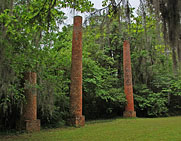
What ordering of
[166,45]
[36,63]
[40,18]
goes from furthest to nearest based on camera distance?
[36,63] < [40,18] < [166,45]

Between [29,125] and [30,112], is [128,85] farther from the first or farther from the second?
[29,125]

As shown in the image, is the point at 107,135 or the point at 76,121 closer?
the point at 107,135

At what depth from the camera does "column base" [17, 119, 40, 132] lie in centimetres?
926

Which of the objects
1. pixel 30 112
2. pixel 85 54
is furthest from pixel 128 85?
pixel 30 112

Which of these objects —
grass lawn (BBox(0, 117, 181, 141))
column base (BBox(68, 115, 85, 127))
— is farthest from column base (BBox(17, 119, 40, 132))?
column base (BBox(68, 115, 85, 127))

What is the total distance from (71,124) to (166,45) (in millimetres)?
9038

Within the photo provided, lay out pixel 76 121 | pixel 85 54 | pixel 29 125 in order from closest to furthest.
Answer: pixel 29 125 < pixel 76 121 < pixel 85 54

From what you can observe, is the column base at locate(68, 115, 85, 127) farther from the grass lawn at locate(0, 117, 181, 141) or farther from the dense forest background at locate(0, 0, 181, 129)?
the grass lawn at locate(0, 117, 181, 141)

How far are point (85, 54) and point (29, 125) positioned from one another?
21.2 feet

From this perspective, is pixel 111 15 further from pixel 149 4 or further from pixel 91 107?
pixel 91 107

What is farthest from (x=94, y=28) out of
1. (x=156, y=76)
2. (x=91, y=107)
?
(x=156, y=76)

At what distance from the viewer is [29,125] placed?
30.6 feet

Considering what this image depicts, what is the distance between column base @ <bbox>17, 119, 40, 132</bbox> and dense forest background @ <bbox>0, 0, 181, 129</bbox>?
56 cm

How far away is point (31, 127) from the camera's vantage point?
9.34 metres
